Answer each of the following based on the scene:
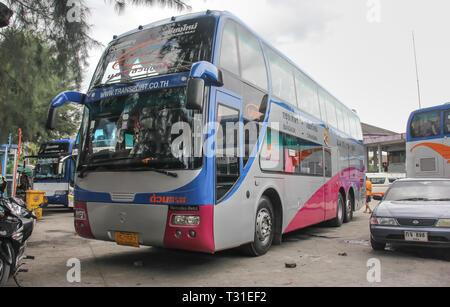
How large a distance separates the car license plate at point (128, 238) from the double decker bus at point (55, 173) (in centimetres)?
1235

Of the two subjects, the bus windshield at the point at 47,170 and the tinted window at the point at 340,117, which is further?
the bus windshield at the point at 47,170

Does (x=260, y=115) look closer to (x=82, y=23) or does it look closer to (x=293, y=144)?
(x=293, y=144)

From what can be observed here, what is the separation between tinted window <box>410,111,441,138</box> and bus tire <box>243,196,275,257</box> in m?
10.1

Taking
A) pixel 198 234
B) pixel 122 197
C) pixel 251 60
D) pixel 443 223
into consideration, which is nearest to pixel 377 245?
pixel 443 223

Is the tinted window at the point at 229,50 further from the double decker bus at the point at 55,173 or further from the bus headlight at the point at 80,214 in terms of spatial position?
the double decker bus at the point at 55,173

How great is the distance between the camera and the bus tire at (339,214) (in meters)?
11.8

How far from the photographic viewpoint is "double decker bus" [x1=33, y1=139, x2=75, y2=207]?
1717 centimetres

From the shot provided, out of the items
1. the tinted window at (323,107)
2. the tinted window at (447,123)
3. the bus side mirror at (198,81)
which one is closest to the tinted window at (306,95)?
the tinted window at (323,107)

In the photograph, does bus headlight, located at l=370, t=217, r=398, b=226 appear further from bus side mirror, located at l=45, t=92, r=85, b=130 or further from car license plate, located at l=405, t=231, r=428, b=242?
bus side mirror, located at l=45, t=92, r=85, b=130

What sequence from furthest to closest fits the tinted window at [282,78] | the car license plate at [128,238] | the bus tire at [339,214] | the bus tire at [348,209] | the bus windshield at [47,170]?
1. the bus windshield at [47,170]
2. the bus tire at [348,209]
3. the bus tire at [339,214]
4. the tinted window at [282,78]
5. the car license plate at [128,238]

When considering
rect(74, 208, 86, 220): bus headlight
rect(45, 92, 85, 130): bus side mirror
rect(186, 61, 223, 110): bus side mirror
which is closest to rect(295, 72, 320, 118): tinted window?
rect(186, 61, 223, 110): bus side mirror

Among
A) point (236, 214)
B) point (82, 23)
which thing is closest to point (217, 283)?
point (236, 214)

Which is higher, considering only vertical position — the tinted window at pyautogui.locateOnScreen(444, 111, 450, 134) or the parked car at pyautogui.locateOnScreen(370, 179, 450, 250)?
the tinted window at pyautogui.locateOnScreen(444, 111, 450, 134)

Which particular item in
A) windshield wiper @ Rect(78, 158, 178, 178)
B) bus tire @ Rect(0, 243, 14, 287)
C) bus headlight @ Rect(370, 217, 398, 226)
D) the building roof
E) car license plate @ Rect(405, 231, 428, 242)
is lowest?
bus tire @ Rect(0, 243, 14, 287)
